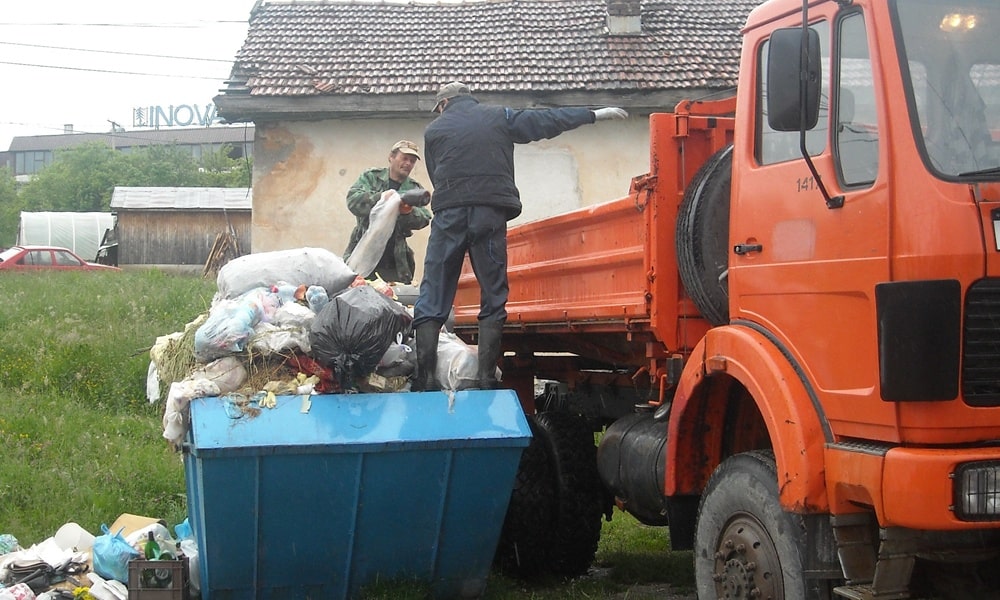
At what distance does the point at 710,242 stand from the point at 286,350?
2.10 meters

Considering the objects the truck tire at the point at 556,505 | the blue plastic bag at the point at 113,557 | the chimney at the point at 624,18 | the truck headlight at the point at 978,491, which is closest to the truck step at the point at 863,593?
the truck headlight at the point at 978,491

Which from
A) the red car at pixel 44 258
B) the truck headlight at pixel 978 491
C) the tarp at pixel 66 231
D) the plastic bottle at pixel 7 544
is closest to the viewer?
the truck headlight at pixel 978 491

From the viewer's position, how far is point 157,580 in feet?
17.6

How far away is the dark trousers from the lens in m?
5.86

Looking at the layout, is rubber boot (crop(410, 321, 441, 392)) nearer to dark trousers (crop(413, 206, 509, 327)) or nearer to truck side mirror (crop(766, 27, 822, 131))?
dark trousers (crop(413, 206, 509, 327))

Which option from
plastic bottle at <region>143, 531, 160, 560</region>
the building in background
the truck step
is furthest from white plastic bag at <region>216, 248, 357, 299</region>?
the building in background

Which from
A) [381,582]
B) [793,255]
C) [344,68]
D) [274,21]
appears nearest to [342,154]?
[344,68]

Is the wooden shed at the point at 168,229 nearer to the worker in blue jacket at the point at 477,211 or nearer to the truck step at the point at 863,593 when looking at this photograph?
the worker in blue jacket at the point at 477,211

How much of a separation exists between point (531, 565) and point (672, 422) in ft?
7.34

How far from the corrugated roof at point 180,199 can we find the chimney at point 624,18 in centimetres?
2153

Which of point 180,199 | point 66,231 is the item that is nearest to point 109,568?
point 180,199

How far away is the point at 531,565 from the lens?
22.0 ft

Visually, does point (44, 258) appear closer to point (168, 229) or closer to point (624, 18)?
point (168, 229)

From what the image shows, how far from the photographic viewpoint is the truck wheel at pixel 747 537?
→ 392 centimetres
